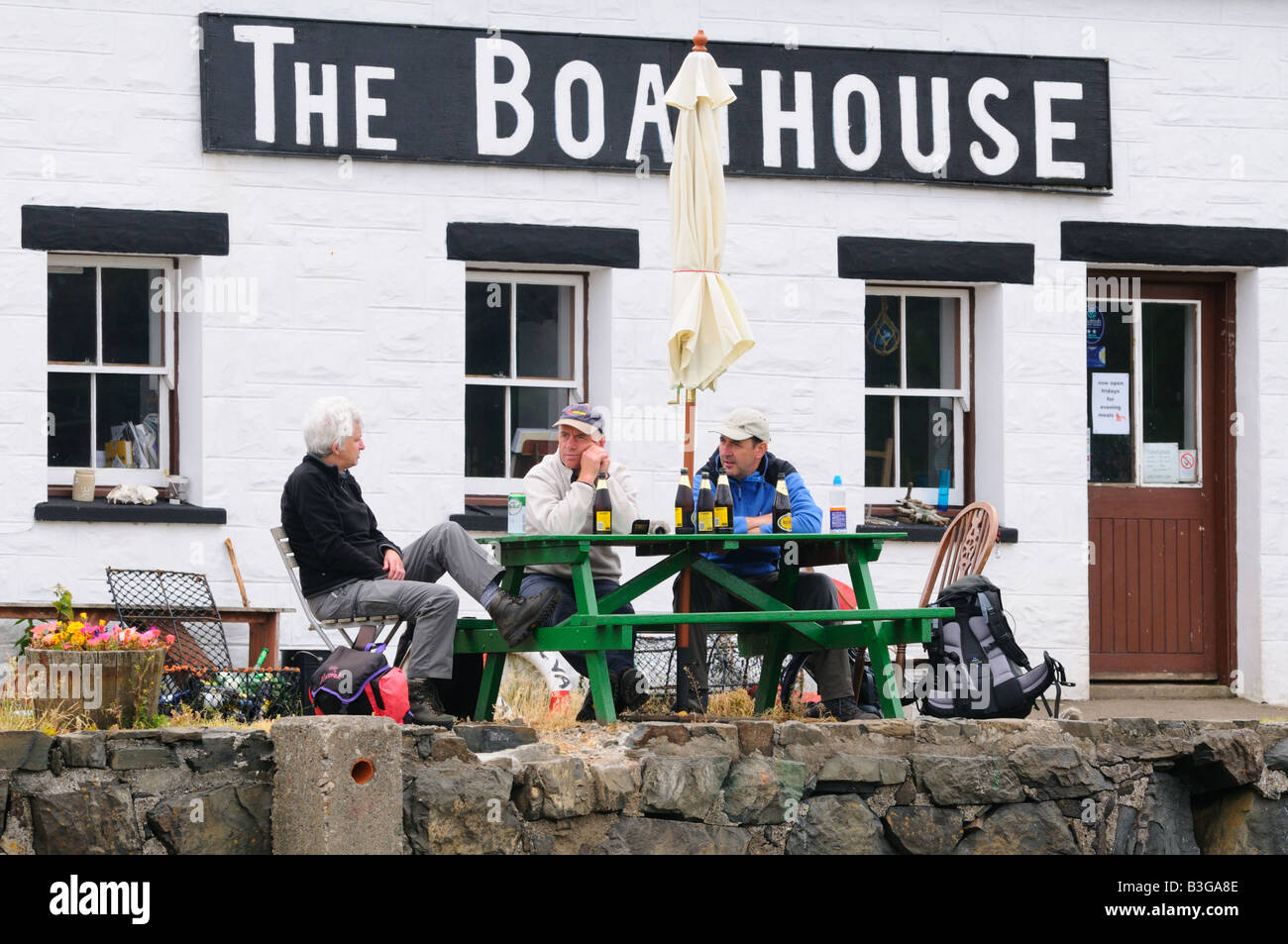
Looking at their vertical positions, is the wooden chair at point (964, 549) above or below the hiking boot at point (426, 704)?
above

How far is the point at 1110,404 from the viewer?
11.9 metres

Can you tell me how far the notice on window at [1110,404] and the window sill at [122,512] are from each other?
17.4 ft

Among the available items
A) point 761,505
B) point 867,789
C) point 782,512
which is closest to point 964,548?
point 761,505

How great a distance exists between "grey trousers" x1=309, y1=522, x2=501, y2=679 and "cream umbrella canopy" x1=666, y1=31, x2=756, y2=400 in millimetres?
1255

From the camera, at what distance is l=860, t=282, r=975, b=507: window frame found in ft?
38.3

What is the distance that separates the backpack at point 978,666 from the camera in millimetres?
8266

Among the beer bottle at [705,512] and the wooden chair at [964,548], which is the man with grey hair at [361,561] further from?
the wooden chair at [964,548]

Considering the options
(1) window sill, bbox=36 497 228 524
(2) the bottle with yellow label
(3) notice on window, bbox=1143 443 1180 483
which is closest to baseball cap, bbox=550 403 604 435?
(2) the bottle with yellow label

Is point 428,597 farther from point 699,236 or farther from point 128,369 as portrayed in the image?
point 128,369

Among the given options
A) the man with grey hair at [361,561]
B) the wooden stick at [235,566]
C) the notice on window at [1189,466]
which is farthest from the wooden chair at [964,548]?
the wooden stick at [235,566]

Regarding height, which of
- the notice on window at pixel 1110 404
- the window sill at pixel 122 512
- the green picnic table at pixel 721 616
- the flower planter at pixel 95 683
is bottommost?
the flower planter at pixel 95 683

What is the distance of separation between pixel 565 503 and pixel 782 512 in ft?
2.96
